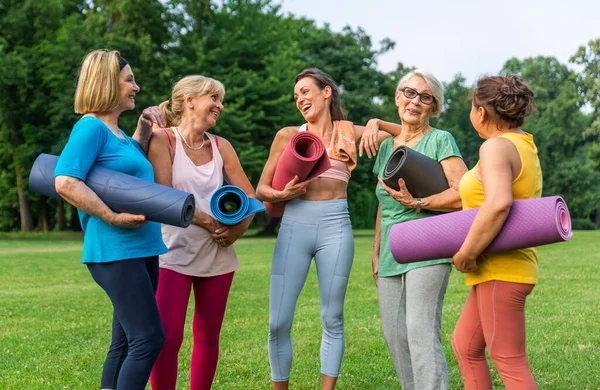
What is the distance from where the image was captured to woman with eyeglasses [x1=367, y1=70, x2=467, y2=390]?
14.4 ft

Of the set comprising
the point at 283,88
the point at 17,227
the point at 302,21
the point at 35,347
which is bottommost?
the point at 17,227

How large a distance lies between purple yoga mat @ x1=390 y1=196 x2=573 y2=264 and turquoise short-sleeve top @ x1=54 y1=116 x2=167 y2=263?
1516 millimetres

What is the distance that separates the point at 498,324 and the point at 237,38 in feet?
118

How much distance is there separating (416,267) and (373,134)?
103cm

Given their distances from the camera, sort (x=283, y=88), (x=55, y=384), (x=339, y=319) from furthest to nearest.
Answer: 1. (x=283, y=88)
2. (x=55, y=384)
3. (x=339, y=319)

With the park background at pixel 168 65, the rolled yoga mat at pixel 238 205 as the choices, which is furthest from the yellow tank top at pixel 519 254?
the park background at pixel 168 65

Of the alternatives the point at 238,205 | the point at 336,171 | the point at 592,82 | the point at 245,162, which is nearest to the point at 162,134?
the point at 238,205

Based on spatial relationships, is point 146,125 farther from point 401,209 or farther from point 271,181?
point 401,209

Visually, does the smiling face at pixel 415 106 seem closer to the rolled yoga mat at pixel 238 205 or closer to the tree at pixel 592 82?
the rolled yoga mat at pixel 238 205

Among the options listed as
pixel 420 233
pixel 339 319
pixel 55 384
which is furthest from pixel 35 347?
pixel 420 233

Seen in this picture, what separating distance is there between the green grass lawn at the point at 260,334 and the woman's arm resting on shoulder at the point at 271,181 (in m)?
1.89

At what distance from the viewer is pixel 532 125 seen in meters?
63.2

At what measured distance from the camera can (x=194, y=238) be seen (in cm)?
486

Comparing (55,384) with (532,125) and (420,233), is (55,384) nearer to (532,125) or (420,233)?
(420,233)
